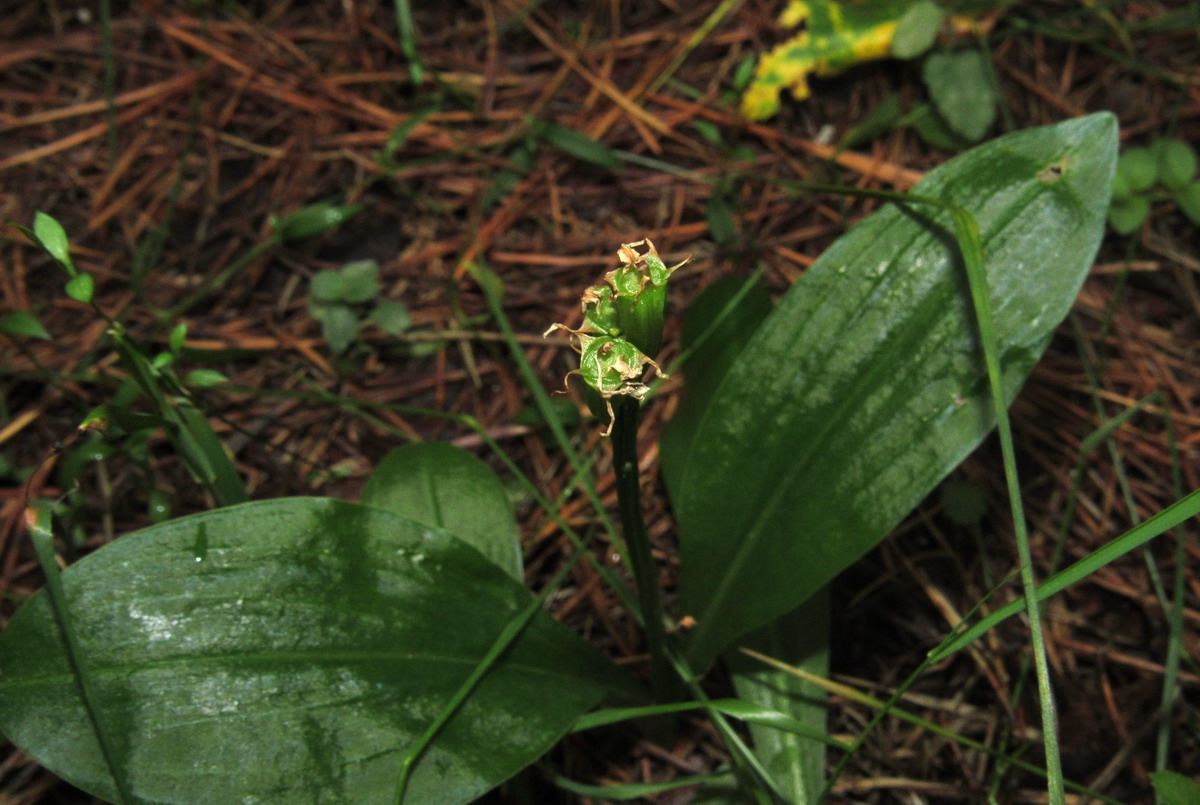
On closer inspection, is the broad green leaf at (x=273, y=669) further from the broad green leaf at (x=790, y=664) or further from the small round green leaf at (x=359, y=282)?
the small round green leaf at (x=359, y=282)

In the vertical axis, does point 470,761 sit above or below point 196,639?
below

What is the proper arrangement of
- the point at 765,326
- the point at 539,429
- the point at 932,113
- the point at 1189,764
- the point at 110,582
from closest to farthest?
1. the point at 110,582
2. the point at 765,326
3. the point at 1189,764
4. the point at 539,429
5. the point at 932,113

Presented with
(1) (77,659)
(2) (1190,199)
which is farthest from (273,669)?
(2) (1190,199)

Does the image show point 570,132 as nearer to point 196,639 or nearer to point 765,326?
point 765,326

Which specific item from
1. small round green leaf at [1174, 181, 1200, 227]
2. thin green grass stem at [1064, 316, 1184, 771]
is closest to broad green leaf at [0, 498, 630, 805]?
thin green grass stem at [1064, 316, 1184, 771]

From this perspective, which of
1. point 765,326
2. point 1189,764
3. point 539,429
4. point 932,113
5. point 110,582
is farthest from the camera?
point 932,113

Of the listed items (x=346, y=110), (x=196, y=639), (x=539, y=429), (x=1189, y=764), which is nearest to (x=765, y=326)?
(x=539, y=429)

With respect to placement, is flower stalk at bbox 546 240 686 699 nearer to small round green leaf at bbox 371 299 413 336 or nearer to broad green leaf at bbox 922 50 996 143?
small round green leaf at bbox 371 299 413 336

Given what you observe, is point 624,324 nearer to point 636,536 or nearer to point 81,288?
point 636,536
